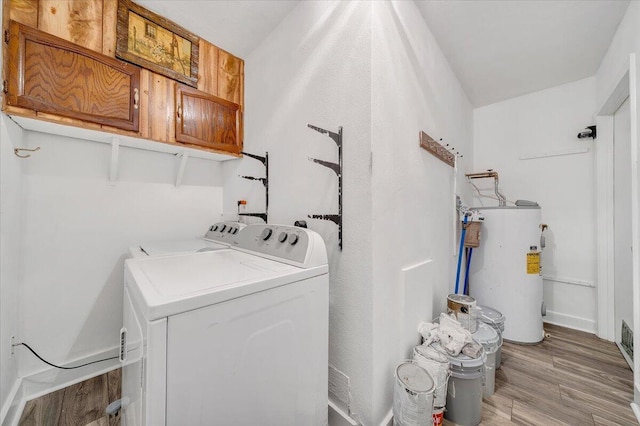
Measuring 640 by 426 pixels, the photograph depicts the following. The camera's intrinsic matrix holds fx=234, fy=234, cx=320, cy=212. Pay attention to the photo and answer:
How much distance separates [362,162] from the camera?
1.17 m

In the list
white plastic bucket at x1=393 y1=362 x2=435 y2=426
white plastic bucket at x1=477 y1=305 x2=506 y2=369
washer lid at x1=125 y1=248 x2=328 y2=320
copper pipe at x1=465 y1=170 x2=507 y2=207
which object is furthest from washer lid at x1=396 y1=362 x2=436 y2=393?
copper pipe at x1=465 y1=170 x2=507 y2=207

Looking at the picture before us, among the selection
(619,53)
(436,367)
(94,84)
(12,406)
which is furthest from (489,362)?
(94,84)

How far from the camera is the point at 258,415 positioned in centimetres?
80

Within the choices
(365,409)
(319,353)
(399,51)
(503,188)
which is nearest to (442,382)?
(365,409)

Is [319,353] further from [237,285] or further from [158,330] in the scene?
[158,330]

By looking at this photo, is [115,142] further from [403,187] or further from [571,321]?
[571,321]

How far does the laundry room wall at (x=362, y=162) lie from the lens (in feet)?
3.79

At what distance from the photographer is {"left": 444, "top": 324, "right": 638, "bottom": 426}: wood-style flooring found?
1335mm

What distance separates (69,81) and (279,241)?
1.48 metres

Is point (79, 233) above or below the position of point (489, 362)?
above

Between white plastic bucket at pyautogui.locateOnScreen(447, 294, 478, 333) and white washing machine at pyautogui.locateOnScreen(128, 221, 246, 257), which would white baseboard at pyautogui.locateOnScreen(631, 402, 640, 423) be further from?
white washing machine at pyautogui.locateOnScreen(128, 221, 246, 257)

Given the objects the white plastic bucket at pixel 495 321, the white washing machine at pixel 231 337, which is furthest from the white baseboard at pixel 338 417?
the white plastic bucket at pixel 495 321

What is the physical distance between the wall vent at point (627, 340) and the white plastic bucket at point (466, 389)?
5.26 feet

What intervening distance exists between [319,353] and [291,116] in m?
1.39
